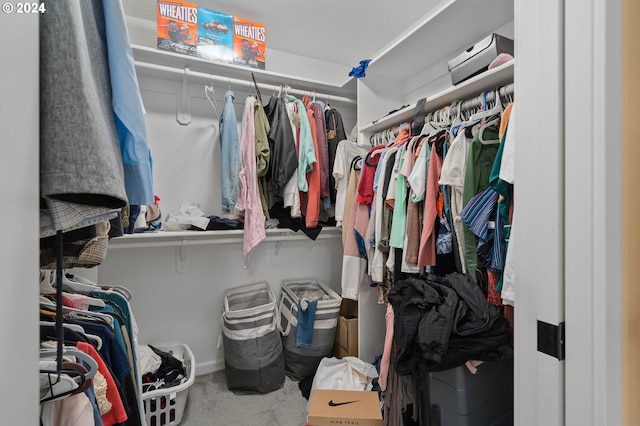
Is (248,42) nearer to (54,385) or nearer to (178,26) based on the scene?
(178,26)

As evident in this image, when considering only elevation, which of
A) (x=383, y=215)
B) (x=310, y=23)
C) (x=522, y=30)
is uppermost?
(x=310, y=23)

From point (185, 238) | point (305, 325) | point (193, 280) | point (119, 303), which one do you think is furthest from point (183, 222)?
point (305, 325)

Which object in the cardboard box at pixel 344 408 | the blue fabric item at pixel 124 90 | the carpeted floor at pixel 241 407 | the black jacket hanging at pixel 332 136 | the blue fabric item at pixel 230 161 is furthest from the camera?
the black jacket hanging at pixel 332 136

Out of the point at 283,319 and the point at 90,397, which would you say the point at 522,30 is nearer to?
the point at 90,397

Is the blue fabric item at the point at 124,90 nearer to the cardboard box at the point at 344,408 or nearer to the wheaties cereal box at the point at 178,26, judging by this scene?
the cardboard box at the point at 344,408

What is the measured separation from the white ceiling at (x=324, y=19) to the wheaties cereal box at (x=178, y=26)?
4.4 inches

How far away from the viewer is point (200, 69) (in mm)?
1902

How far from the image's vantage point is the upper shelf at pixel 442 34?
4.63ft

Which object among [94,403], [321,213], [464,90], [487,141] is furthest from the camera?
[321,213]

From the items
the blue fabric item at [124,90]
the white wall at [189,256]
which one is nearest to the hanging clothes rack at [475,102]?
the white wall at [189,256]

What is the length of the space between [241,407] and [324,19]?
2451 millimetres

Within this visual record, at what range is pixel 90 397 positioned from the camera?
2.31 feet

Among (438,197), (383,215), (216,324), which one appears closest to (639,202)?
(438,197)

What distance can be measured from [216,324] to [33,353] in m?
1.96
